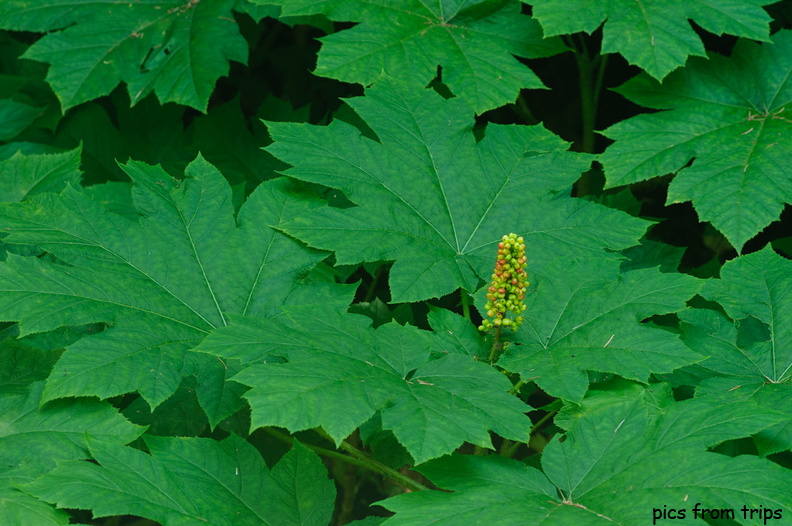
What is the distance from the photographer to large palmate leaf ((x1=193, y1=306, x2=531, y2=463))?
141 centimetres

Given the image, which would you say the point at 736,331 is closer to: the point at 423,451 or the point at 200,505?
the point at 423,451

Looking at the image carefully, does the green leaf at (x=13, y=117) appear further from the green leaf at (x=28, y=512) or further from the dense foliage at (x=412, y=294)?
the green leaf at (x=28, y=512)

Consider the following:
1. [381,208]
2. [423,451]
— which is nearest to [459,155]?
[381,208]

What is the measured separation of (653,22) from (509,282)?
1.15m

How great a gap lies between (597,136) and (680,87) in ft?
2.27

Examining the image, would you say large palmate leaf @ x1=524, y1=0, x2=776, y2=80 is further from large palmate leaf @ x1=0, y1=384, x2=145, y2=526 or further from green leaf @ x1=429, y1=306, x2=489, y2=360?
large palmate leaf @ x1=0, y1=384, x2=145, y2=526

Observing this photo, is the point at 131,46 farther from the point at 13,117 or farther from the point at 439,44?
the point at 439,44

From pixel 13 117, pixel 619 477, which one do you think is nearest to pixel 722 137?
pixel 619 477

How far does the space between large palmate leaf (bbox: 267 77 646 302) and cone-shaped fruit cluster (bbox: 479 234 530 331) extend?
249 millimetres

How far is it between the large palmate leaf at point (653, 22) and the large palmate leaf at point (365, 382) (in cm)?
115

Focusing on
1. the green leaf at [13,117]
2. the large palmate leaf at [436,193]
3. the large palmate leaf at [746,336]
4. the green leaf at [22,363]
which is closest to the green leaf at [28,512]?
the green leaf at [22,363]

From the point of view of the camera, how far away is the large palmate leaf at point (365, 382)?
141cm

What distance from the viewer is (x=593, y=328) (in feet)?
5.65

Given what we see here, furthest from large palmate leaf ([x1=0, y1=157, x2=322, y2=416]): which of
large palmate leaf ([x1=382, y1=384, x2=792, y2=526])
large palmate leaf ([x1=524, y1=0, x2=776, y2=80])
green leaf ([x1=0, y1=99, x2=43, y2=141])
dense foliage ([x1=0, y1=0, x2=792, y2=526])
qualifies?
green leaf ([x1=0, y1=99, x2=43, y2=141])
